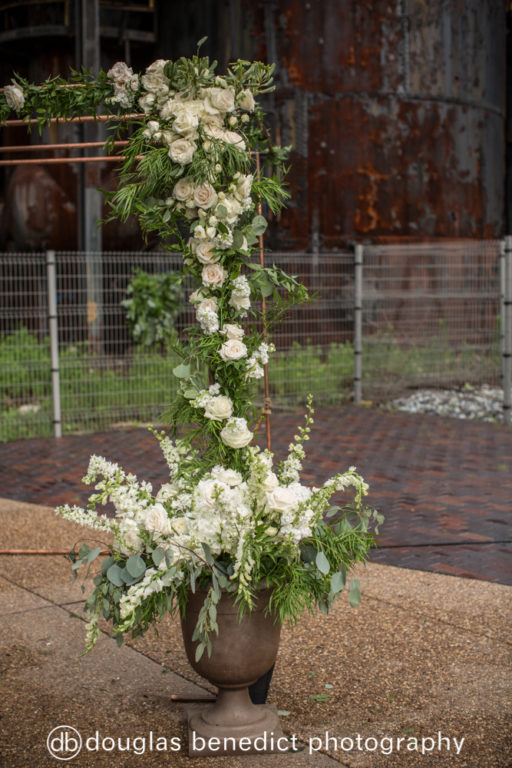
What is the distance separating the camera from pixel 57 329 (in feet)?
35.6

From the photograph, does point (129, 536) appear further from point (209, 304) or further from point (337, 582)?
point (209, 304)

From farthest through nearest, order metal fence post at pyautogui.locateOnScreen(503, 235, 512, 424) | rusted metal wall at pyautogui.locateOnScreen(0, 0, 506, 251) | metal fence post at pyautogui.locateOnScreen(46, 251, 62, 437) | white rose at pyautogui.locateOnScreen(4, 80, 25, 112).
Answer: rusted metal wall at pyautogui.locateOnScreen(0, 0, 506, 251) → metal fence post at pyautogui.locateOnScreen(503, 235, 512, 424) → metal fence post at pyautogui.locateOnScreen(46, 251, 62, 437) → white rose at pyautogui.locateOnScreen(4, 80, 25, 112)

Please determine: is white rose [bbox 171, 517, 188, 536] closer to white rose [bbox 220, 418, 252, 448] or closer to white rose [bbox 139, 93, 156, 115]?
white rose [bbox 220, 418, 252, 448]

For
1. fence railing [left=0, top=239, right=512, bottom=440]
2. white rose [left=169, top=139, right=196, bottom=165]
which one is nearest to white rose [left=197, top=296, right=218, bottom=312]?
white rose [left=169, top=139, right=196, bottom=165]

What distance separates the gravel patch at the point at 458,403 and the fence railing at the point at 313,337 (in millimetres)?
171

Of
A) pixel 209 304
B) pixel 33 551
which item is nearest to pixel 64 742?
pixel 209 304

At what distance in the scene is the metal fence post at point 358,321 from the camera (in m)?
13.0

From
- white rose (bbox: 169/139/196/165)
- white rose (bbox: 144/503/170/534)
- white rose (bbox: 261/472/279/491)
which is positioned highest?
white rose (bbox: 169/139/196/165)

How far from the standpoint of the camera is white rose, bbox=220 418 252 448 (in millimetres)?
3330

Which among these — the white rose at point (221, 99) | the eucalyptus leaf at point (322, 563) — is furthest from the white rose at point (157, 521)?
the white rose at point (221, 99)

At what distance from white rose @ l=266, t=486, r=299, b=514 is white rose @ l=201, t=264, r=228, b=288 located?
786 millimetres

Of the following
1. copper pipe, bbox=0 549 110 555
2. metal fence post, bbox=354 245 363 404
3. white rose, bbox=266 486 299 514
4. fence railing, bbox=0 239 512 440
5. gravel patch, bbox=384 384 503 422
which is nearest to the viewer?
white rose, bbox=266 486 299 514

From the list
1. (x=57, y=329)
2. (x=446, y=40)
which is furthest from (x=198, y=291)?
(x=446, y=40)

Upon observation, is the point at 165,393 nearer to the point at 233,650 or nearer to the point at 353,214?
the point at 353,214
